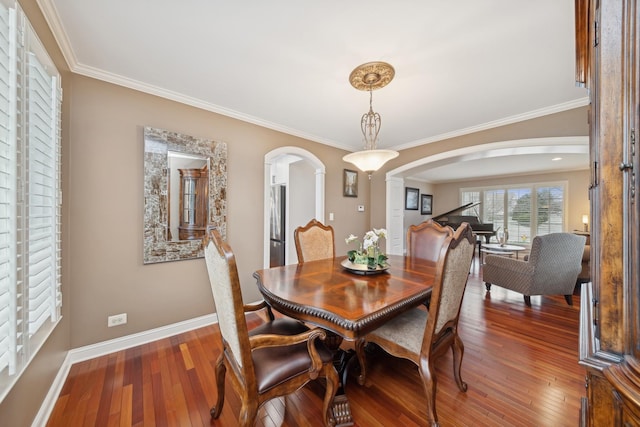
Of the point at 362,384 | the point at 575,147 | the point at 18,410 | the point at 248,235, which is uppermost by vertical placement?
the point at 575,147

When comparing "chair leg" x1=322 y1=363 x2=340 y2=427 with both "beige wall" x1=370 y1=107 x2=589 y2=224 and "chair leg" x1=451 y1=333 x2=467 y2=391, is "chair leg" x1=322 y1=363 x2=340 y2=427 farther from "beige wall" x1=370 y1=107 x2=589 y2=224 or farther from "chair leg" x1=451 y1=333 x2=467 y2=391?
"beige wall" x1=370 y1=107 x2=589 y2=224

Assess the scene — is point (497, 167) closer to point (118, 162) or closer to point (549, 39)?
point (549, 39)

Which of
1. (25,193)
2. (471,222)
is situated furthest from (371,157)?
(471,222)

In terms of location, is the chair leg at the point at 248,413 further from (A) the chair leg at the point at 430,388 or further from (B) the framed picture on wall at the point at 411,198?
(B) the framed picture on wall at the point at 411,198

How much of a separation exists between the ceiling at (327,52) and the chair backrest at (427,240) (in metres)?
1.39

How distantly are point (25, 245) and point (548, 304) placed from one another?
5.03 metres

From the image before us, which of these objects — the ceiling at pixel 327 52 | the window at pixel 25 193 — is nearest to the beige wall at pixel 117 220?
the ceiling at pixel 327 52

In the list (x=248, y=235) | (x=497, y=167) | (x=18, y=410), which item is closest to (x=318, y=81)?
(x=248, y=235)

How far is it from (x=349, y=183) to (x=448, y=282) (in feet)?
10.3

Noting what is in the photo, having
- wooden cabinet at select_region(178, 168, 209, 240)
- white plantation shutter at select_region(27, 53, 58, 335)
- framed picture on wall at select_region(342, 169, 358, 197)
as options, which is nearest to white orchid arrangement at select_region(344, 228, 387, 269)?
wooden cabinet at select_region(178, 168, 209, 240)

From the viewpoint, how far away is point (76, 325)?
6.56 ft

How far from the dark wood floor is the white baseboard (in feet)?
0.17

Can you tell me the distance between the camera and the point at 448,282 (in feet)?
4.33

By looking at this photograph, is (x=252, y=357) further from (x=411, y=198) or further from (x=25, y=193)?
(x=411, y=198)
